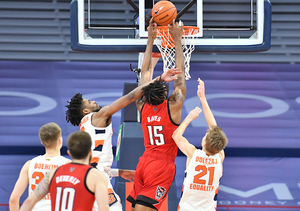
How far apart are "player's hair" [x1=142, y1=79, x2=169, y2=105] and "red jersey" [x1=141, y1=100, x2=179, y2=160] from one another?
0.11 metres

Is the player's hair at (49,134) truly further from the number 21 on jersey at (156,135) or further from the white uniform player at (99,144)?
the number 21 on jersey at (156,135)

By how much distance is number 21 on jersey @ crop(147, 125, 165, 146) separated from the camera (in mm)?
4031

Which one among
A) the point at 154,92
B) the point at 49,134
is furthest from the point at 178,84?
the point at 49,134

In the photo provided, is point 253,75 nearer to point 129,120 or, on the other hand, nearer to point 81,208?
point 129,120

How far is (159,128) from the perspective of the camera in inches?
159

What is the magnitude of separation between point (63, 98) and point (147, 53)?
5257 millimetres

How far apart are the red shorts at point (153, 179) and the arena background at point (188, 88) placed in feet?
15.0

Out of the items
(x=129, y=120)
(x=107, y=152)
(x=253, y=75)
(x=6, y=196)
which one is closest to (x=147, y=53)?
(x=107, y=152)

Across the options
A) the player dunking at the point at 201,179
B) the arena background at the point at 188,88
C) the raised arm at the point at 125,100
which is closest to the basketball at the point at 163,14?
the raised arm at the point at 125,100

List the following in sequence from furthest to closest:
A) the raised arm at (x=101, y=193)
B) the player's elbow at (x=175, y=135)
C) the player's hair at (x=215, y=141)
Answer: the player's elbow at (x=175, y=135), the player's hair at (x=215, y=141), the raised arm at (x=101, y=193)

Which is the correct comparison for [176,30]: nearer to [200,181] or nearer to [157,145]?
[157,145]

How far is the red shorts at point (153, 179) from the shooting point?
3906 millimetres

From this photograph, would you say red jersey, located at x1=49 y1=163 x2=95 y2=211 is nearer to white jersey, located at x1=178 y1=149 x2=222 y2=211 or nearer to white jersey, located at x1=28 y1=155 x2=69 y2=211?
white jersey, located at x1=28 y1=155 x2=69 y2=211

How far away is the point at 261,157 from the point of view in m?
8.94
